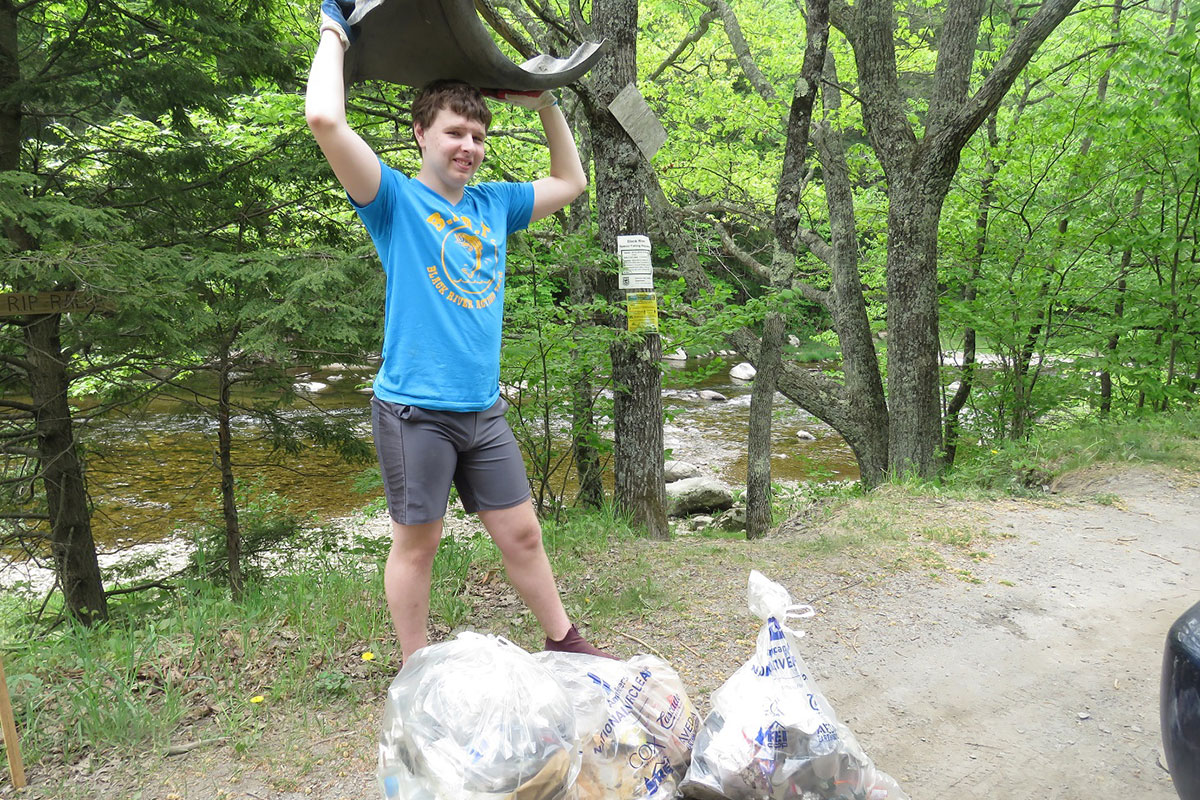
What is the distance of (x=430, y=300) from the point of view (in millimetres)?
2211

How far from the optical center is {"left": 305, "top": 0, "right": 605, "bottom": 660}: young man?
2209mm

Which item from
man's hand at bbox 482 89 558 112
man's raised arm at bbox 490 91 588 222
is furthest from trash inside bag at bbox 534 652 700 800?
man's hand at bbox 482 89 558 112

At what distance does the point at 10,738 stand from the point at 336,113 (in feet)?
6.30

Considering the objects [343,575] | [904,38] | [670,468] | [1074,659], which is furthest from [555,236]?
[904,38]

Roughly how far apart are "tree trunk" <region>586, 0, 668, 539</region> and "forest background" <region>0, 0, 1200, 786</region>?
0.06 ft

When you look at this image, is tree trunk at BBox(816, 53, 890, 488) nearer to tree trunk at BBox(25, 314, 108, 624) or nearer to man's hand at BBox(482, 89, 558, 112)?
man's hand at BBox(482, 89, 558, 112)

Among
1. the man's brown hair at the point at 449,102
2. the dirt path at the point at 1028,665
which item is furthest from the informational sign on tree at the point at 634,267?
the man's brown hair at the point at 449,102

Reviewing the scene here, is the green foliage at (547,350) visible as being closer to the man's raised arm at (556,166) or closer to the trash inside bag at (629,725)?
the man's raised arm at (556,166)

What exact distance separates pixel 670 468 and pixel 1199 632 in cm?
1010

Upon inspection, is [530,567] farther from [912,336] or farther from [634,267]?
[912,336]

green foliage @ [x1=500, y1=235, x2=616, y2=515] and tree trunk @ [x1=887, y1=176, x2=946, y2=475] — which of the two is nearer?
green foliage @ [x1=500, y1=235, x2=616, y2=515]

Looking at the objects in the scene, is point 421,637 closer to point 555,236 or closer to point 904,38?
point 555,236

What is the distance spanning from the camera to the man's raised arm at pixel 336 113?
76.6 inches

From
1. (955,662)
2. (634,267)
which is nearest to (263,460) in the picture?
(634,267)
